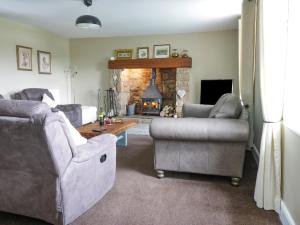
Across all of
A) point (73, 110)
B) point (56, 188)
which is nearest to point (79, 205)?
point (56, 188)

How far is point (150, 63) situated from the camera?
21.0 feet

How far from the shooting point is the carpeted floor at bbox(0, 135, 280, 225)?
1881 mm

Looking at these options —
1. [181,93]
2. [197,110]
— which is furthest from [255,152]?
[181,93]

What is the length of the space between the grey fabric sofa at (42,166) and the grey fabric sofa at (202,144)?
2.74ft

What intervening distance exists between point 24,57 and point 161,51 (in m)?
3.39

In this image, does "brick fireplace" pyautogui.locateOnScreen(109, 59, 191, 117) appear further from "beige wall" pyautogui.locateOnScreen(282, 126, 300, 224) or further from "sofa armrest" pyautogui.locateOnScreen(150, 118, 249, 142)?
"beige wall" pyautogui.locateOnScreen(282, 126, 300, 224)

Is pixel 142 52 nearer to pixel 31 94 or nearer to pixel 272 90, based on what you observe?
pixel 31 94

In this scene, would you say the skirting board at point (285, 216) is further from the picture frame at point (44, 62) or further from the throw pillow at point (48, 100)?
the picture frame at point (44, 62)

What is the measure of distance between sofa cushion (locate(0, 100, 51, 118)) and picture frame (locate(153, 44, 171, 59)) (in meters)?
5.22

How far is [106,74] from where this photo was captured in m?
7.09

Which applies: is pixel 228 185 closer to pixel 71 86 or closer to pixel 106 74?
pixel 106 74

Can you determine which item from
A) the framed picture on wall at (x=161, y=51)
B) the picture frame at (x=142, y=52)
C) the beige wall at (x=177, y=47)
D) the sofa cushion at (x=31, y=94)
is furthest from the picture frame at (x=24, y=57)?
the framed picture on wall at (x=161, y=51)

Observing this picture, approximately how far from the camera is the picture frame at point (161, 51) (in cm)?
644

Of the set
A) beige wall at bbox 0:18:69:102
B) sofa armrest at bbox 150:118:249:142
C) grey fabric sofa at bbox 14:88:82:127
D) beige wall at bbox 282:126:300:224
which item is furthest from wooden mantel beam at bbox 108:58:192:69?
beige wall at bbox 282:126:300:224
